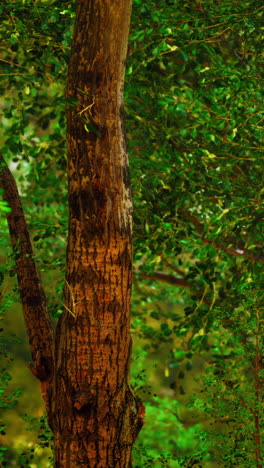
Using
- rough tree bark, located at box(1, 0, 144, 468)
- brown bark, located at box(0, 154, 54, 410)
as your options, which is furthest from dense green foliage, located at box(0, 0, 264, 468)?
rough tree bark, located at box(1, 0, 144, 468)

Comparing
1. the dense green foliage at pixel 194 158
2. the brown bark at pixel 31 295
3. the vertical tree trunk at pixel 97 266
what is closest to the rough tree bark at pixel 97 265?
the vertical tree trunk at pixel 97 266

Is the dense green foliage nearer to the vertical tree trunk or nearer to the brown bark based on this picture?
the brown bark

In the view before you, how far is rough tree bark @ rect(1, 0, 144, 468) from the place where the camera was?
3549 millimetres

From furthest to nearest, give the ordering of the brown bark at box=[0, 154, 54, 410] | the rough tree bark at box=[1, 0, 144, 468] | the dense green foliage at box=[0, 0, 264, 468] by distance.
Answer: the dense green foliage at box=[0, 0, 264, 468] → the brown bark at box=[0, 154, 54, 410] → the rough tree bark at box=[1, 0, 144, 468]

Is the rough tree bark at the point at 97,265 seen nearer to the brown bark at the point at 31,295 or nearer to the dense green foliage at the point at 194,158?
the brown bark at the point at 31,295

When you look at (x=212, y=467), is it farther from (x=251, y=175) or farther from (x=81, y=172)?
(x=81, y=172)

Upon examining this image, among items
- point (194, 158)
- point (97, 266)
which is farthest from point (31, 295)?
point (194, 158)

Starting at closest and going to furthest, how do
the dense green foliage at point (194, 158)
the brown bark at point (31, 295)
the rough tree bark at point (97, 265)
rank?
the rough tree bark at point (97, 265) < the brown bark at point (31, 295) < the dense green foliage at point (194, 158)

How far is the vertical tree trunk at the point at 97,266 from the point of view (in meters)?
3.55

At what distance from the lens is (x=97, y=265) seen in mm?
3561

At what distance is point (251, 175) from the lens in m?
6.27

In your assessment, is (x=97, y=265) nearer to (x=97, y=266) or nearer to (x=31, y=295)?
(x=97, y=266)

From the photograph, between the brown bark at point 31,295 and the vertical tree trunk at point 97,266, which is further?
the brown bark at point 31,295

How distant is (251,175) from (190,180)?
1173 mm
